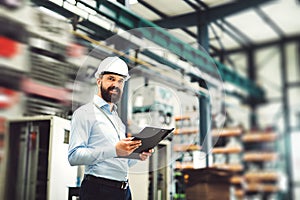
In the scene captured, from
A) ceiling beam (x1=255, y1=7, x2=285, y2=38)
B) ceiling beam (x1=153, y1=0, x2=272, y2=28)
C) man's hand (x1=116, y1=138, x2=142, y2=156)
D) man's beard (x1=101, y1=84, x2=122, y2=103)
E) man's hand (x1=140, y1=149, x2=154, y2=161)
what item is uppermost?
ceiling beam (x1=153, y1=0, x2=272, y2=28)

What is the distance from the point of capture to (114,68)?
160 centimetres

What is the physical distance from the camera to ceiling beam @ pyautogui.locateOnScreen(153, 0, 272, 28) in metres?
2.58

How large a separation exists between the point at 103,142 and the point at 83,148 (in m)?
0.10

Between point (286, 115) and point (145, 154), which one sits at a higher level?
point (286, 115)

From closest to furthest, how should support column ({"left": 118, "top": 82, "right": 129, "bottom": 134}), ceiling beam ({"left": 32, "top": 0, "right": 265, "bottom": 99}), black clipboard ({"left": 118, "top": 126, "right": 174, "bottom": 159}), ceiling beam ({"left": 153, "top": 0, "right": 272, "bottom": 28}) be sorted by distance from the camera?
black clipboard ({"left": 118, "top": 126, "right": 174, "bottom": 159})
support column ({"left": 118, "top": 82, "right": 129, "bottom": 134})
ceiling beam ({"left": 32, "top": 0, "right": 265, "bottom": 99})
ceiling beam ({"left": 153, "top": 0, "right": 272, "bottom": 28})

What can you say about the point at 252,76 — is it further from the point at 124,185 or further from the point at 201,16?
the point at 124,185

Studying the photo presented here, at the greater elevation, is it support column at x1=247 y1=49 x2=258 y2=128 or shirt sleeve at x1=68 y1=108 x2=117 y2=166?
support column at x1=247 y1=49 x2=258 y2=128

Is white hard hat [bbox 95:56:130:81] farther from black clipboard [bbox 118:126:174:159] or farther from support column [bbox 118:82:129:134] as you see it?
black clipboard [bbox 118:126:174:159]

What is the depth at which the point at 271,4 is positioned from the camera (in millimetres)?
2420

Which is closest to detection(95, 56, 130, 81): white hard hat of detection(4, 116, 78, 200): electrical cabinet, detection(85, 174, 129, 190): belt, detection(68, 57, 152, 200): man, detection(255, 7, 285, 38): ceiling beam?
detection(68, 57, 152, 200): man

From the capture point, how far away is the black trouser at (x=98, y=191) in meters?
1.53

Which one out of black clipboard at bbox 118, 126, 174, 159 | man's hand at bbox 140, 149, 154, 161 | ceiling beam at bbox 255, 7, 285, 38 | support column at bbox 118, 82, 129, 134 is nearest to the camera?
black clipboard at bbox 118, 126, 174, 159

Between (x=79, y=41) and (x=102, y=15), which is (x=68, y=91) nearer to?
(x=79, y=41)

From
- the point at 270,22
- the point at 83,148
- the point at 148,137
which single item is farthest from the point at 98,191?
the point at 270,22
